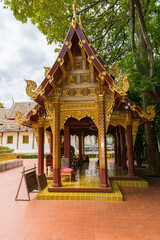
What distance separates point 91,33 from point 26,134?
2037 cm

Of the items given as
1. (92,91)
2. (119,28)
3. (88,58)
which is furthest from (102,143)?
(119,28)

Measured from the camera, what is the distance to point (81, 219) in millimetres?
3844

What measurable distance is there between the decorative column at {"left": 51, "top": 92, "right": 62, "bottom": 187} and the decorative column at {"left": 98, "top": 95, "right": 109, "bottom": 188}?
1511 millimetres

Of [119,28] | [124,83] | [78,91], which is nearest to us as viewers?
[124,83]

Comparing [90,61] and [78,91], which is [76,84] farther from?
[90,61]

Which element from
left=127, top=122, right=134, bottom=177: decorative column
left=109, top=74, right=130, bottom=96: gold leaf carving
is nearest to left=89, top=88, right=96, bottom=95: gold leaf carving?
left=109, top=74, right=130, bottom=96: gold leaf carving

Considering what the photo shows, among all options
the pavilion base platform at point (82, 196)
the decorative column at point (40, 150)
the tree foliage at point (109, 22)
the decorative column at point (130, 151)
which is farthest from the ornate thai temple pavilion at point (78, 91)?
the decorative column at point (130, 151)

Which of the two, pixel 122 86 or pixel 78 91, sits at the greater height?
pixel 78 91

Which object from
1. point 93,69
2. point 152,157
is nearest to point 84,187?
point 93,69

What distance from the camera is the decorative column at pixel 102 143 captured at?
18.1ft

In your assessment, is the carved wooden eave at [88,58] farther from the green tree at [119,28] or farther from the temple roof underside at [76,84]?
the green tree at [119,28]

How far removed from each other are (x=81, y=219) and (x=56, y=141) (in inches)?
108

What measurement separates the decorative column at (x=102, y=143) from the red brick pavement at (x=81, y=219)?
0.83 m

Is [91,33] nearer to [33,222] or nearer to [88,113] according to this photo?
A: [88,113]
